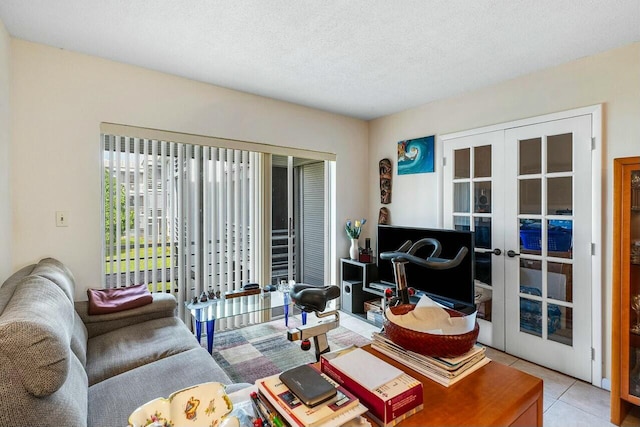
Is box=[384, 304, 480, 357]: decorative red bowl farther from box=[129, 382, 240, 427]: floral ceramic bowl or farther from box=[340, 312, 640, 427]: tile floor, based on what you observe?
box=[340, 312, 640, 427]: tile floor

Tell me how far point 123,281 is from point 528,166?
141 inches

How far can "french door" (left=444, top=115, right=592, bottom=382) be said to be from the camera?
7.97 feet

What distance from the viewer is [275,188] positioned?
3.88 meters

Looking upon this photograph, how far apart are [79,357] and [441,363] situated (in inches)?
69.1

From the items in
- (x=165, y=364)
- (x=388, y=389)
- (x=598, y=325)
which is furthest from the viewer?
(x=598, y=325)

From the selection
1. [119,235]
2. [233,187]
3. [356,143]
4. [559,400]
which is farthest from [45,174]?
[559,400]

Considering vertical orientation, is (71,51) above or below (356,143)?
above

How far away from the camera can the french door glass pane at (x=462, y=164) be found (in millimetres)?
3139

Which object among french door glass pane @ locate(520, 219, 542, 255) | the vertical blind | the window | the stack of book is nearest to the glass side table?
Result: the vertical blind

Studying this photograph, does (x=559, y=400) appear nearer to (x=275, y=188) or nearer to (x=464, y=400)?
(x=464, y=400)

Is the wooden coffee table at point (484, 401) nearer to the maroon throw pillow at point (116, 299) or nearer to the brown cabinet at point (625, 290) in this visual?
the brown cabinet at point (625, 290)

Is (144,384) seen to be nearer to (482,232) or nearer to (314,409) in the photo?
(314,409)

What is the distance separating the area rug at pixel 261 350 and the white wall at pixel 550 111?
1.64 m

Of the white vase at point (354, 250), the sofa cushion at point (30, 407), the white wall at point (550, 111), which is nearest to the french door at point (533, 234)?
the white wall at point (550, 111)
